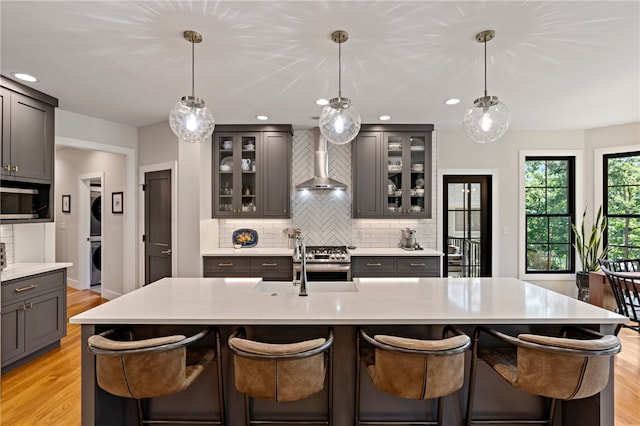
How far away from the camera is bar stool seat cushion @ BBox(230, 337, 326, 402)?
4.92 ft

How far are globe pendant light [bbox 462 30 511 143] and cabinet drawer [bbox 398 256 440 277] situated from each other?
217cm

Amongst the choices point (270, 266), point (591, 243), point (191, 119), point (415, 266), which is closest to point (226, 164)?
point (270, 266)

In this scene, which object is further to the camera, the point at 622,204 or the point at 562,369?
the point at 622,204

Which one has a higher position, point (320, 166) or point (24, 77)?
point (24, 77)

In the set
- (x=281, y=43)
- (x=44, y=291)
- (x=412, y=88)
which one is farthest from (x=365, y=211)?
(x=44, y=291)

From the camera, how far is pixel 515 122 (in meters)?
4.44

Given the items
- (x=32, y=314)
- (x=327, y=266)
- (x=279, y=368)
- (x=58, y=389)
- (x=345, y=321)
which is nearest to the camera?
(x=279, y=368)

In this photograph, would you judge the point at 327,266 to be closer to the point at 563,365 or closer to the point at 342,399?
the point at 342,399

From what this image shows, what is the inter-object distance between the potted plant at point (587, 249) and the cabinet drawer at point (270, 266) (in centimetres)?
400

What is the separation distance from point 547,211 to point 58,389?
6.17 meters

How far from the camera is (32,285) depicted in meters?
3.05

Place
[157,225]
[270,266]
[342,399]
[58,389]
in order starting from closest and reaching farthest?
[342,399] → [58,389] → [270,266] → [157,225]

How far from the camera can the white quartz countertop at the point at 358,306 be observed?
5.55ft

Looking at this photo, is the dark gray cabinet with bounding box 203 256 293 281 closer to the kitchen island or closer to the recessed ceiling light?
the kitchen island
